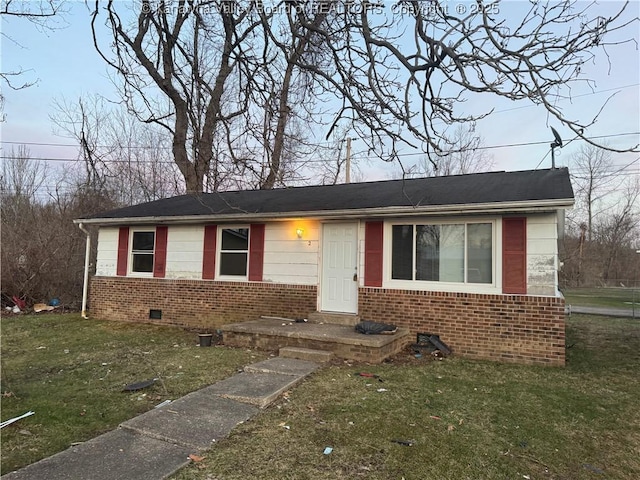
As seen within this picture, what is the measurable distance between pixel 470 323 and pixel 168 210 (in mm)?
8368

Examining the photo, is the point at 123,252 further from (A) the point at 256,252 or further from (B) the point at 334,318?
(B) the point at 334,318

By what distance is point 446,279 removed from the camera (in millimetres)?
7512

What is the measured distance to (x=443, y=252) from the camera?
7559mm

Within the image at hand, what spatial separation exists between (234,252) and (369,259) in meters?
3.55

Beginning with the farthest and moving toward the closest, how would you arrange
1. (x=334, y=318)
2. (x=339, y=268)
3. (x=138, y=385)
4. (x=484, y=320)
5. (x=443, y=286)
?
1. (x=339, y=268)
2. (x=334, y=318)
3. (x=443, y=286)
4. (x=484, y=320)
5. (x=138, y=385)

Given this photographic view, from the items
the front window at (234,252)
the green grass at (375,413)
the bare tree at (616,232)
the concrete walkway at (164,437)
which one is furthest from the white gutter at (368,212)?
the bare tree at (616,232)

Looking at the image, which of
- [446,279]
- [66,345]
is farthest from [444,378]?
[66,345]

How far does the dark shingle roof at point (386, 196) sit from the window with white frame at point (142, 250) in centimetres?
58

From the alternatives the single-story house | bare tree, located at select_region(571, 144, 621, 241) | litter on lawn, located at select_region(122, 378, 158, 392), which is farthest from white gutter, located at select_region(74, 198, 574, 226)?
bare tree, located at select_region(571, 144, 621, 241)

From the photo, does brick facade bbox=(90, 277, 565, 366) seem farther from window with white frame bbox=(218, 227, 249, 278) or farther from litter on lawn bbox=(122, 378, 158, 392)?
litter on lawn bbox=(122, 378, 158, 392)

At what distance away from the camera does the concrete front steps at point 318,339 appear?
649 cm

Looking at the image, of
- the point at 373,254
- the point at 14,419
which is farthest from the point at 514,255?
the point at 14,419

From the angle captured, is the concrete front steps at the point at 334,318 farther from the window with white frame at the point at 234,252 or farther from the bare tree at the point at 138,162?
the bare tree at the point at 138,162

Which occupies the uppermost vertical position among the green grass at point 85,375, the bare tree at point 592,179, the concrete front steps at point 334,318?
the bare tree at point 592,179
